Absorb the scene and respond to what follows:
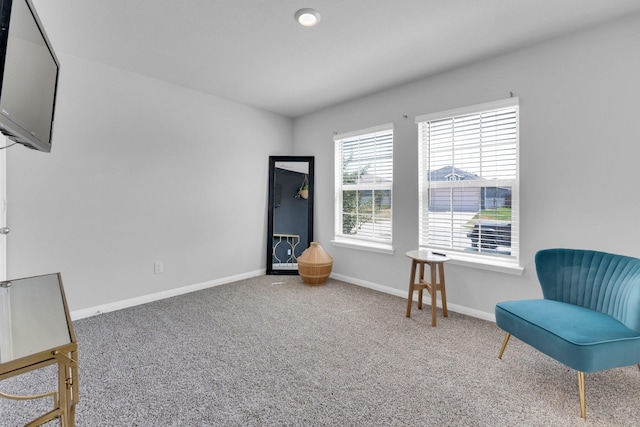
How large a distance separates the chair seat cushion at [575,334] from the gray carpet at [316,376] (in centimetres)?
29

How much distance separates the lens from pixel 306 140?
15.1ft

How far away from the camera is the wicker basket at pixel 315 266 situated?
12.5 feet

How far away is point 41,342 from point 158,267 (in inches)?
103

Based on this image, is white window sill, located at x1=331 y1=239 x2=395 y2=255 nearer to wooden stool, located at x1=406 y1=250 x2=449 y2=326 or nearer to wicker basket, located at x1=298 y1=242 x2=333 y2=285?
wicker basket, located at x1=298 y1=242 x2=333 y2=285

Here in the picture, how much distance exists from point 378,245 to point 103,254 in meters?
2.98

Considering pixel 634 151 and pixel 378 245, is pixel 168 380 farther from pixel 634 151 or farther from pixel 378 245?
pixel 634 151

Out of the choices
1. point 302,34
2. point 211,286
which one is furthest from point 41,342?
point 211,286

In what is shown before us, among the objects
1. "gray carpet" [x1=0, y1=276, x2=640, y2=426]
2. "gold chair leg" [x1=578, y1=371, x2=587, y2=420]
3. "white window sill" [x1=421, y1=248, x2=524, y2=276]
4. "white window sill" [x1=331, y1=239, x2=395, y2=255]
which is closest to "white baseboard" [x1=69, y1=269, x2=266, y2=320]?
"gray carpet" [x1=0, y1=276, x2=640, y2=426]

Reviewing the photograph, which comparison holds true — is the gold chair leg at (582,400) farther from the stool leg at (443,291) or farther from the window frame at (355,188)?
the window frame at (355,188)

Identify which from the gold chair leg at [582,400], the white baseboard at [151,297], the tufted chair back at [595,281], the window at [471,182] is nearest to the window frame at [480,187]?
the window at [471,182]

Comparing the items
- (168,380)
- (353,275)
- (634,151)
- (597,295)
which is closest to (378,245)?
(353,275)

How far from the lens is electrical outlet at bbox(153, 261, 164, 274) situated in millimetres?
3327

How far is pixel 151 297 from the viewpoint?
3.29m

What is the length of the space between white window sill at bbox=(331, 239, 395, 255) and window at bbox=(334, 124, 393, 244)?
5 cm
